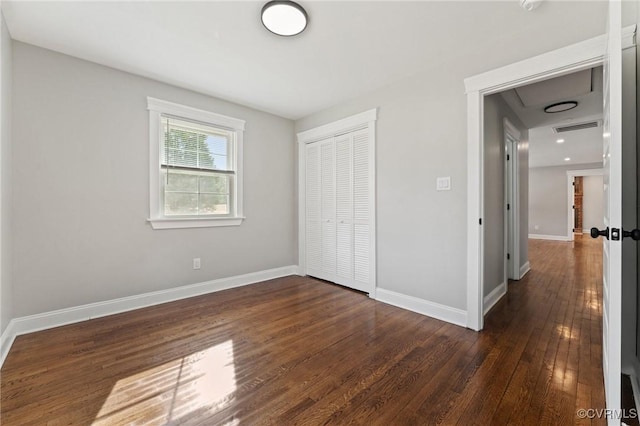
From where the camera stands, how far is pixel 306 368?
1.89 meters

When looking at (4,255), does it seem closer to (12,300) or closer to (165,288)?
(12,300)

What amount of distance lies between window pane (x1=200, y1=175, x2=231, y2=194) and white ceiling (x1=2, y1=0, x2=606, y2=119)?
117cm

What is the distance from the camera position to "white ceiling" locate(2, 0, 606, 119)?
6.52 feet

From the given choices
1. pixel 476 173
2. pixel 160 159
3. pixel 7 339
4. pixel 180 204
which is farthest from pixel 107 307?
pixel 476 173

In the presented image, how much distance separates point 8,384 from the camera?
67.3 inches

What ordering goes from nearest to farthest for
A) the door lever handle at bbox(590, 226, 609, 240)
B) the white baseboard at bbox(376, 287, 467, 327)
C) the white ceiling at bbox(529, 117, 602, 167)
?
the door lever handle at bbox(590, 226, 609, 240)
the white baseboard at bbox(376, 287, 467, 327)
the white ceiling at bbox(529, 117, 602, 167)

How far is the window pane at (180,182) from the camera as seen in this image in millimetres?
3232

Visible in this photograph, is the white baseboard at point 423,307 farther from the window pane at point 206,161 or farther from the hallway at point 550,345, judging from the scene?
the window pane at point 206,161

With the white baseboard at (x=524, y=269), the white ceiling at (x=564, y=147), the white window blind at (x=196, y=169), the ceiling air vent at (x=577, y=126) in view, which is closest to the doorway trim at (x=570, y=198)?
the white ceiling at (x=564, y=147)

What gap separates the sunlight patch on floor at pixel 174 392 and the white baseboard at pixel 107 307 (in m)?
1.12

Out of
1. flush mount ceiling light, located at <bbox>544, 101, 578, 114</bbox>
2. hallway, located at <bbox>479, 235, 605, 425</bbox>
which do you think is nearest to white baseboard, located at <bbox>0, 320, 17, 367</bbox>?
hallway, located at <bbox>479, 235, 605, 425</bbox>

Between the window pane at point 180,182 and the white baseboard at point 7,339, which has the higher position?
the window pane at point 180,182

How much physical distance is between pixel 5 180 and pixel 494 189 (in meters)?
4.64

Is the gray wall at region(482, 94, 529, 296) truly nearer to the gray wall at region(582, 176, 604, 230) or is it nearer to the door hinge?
the door hinge
